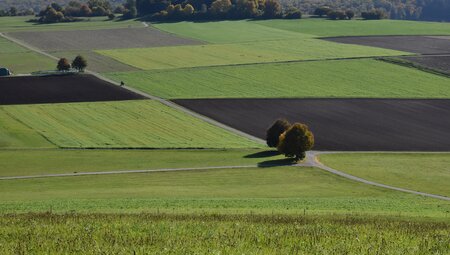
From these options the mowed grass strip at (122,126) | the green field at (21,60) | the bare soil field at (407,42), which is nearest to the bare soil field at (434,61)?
the bare soil field at (407,42)

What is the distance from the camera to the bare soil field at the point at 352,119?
3371 inches

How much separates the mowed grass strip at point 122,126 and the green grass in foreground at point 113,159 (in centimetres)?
331

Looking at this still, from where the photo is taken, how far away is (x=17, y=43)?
184 metres

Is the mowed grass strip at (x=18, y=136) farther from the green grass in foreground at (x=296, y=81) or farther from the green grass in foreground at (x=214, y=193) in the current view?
the green grass in foreground at (x=296, y=81)

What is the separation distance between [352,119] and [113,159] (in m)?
35.6

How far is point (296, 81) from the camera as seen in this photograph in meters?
130

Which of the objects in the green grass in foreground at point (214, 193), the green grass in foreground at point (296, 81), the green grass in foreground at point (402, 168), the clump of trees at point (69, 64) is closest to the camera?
the green grass in foreground at point (214, 193)

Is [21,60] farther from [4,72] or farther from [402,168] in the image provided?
[402,168]

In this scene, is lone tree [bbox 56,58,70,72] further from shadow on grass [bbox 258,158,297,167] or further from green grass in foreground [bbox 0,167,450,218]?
green grass in foreground [bbox 0,167,450,218]

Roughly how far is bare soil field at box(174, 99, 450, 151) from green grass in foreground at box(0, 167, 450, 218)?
1758cm

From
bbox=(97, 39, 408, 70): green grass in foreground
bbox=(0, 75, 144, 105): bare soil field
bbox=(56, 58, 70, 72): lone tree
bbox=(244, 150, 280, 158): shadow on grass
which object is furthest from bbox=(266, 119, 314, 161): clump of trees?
bbox=(97, 39, 408, 70): green grass in foreground

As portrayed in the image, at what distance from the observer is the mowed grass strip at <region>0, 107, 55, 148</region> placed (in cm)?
8238

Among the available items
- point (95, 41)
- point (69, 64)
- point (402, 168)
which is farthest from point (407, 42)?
point (402, 168)

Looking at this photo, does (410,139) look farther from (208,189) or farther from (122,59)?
(122,59)
